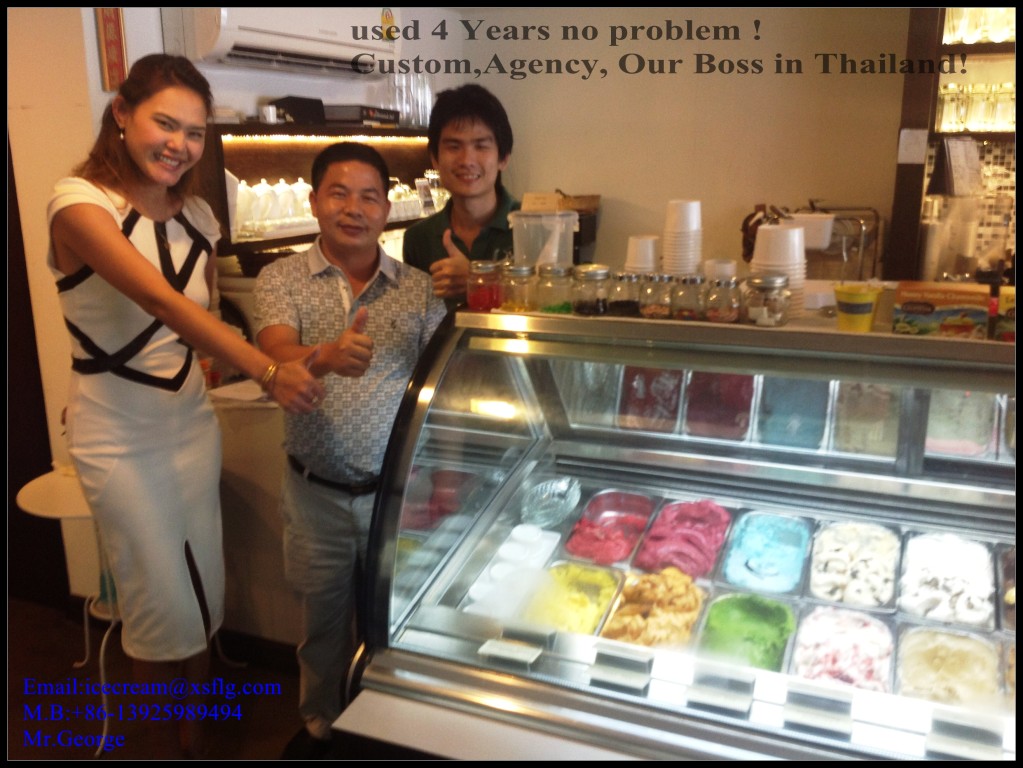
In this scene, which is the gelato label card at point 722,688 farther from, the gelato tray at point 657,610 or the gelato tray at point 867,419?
the gelato tray at point 867,419

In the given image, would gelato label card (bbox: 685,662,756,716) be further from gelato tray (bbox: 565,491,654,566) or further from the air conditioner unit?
the air conditioner unit

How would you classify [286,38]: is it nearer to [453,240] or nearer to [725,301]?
[453,240]

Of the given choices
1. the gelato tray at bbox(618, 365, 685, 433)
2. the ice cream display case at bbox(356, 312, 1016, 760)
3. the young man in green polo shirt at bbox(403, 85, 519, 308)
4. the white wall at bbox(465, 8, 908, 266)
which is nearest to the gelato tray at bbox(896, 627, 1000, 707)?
the ice cream display case at bbox(356, 312, 1016, 760)

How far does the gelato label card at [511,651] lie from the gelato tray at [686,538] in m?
0.39

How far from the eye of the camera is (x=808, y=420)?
200 cm

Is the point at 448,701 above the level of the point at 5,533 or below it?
above

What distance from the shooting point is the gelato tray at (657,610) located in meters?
1.68

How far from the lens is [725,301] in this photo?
5.66 feet

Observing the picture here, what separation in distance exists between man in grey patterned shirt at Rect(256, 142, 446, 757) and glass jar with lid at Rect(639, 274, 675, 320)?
2.39 feet

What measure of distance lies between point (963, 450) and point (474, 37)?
496 cm

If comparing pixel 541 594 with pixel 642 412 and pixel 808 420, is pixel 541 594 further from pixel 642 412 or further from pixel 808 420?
pixel 808 420

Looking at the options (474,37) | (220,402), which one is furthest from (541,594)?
(474,37)

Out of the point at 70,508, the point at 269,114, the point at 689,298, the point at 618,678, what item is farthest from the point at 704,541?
the point at 269,114

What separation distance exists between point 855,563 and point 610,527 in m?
0.57
